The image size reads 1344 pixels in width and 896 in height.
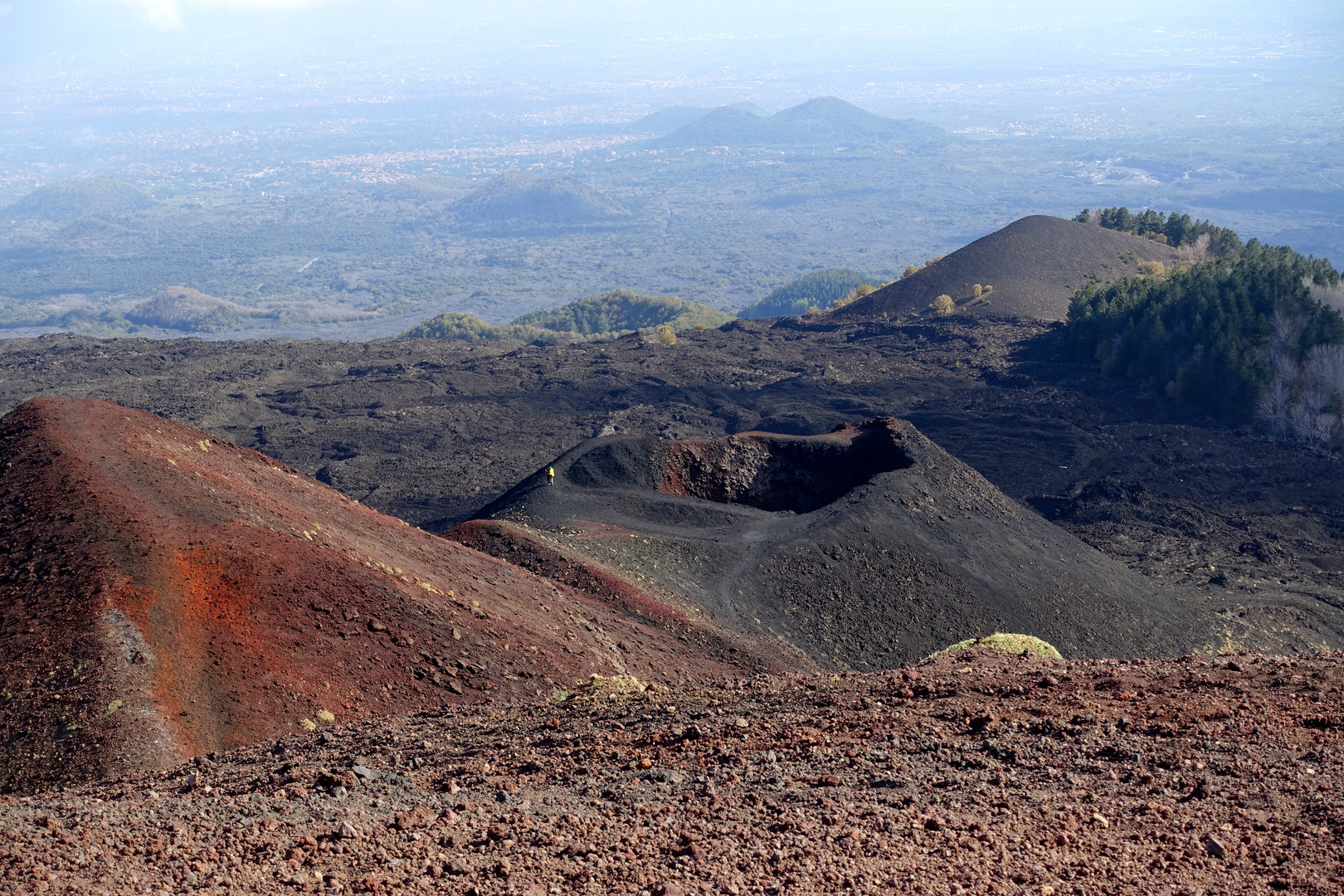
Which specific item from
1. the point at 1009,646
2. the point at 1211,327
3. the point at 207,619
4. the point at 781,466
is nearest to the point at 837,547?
the point at 781,466

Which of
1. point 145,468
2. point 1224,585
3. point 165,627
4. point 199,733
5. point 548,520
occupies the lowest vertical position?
point 1224,585

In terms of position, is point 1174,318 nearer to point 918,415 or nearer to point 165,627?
point 918,415

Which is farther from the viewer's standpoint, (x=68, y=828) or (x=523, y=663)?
(x=523, y=663)

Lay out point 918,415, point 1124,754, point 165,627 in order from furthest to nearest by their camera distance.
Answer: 1. point 918,415
2. point 165,627
3. point 1124,754

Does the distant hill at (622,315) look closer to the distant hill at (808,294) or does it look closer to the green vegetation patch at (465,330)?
the green vegetation patch at (465,330)

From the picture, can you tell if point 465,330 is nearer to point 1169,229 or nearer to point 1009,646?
point 1169,229

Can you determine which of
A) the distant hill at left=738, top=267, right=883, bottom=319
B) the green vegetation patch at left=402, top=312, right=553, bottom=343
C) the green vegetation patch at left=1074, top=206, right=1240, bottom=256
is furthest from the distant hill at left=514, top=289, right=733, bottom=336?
the green vegetation patch at left=1074, top=206, right=1240, bottom=256

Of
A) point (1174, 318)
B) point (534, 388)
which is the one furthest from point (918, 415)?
point (534, 388)
